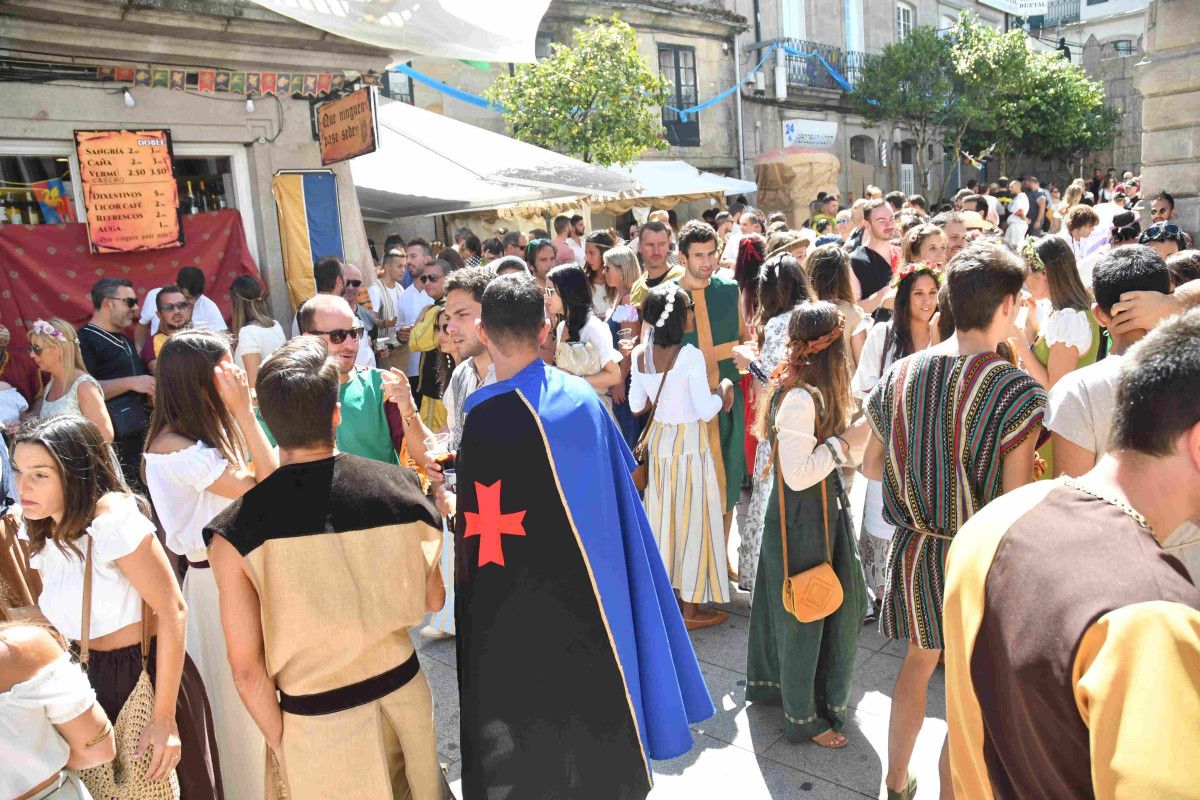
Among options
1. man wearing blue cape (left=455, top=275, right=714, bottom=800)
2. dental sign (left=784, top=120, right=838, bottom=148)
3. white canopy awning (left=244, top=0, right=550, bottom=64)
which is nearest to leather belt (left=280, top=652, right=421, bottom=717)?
man wearing blue cape (left=455, top=275, right=714, bottom=800)

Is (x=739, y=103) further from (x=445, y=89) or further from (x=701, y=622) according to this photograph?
(x=701, y=622)

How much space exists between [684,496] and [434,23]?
14.6ft

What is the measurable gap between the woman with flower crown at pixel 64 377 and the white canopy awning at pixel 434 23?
263 centimetres

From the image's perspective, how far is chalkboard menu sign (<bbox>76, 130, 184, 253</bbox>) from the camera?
6.74 metres

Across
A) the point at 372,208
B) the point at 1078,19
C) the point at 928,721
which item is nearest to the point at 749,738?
the point at 928,721

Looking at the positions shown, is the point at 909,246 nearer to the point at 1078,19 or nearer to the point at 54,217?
the point at 54,217

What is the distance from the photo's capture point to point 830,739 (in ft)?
11.9

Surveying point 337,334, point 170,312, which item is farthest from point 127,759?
point 170,312

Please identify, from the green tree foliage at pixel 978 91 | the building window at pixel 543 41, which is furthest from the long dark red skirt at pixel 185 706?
the green tree foliage at pixel 978 91

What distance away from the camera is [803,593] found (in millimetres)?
3451

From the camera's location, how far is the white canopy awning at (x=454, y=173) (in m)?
9.79

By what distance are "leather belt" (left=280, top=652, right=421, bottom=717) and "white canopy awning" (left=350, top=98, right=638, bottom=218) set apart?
7.65 metres

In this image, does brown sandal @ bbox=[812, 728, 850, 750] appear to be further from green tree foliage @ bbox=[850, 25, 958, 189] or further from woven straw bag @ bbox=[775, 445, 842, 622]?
green tree foliage @ bbox=[850, 25, 958, 189]

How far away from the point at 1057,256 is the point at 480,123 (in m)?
15.4
